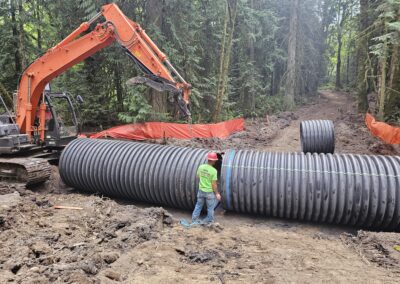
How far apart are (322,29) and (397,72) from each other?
25112 millimetres

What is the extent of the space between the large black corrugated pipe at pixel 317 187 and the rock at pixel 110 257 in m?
3.24

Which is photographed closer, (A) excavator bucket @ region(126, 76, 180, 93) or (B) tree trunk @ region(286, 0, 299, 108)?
(A) excavator bucket @ region(126, 76, 180, 93)

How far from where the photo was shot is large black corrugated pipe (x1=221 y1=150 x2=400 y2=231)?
21.4 ft

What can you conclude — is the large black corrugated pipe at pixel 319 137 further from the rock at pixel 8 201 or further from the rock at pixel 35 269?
the rock at pixel 35 269

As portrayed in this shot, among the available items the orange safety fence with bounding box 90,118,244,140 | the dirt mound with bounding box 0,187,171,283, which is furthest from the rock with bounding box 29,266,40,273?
the orange safety fence with bounding box 90,118,244,140

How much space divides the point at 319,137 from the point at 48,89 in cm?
857

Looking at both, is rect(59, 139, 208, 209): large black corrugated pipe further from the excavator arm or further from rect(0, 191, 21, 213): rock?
rect(0, 191, 21, 213): rock

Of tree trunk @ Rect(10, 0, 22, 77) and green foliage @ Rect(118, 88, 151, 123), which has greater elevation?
tree trunk @ Rect(10, 0, 22, 77)

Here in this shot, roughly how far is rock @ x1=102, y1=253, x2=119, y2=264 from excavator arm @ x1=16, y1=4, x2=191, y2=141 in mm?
4196

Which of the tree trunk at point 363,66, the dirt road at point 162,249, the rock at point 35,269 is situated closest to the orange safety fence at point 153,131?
the dirt road at point 162,249

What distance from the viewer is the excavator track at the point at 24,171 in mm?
8109

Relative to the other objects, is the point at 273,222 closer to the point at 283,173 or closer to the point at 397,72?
the point at 283,173

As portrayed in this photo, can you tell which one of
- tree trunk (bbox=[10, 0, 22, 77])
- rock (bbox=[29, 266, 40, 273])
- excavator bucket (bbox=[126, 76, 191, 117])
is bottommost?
rock (bbox=[29, 266, 40, 273])

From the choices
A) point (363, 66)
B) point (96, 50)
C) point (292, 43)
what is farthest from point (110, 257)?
point (292, 43)
